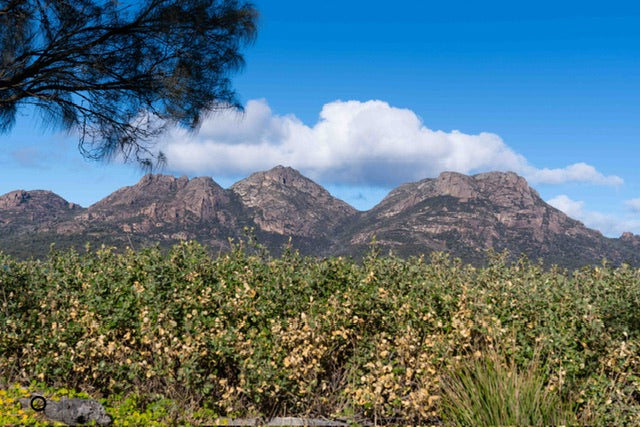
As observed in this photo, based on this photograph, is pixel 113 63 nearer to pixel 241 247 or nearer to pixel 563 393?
pixel 241 247

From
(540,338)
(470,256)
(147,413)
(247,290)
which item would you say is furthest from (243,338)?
(470,256)

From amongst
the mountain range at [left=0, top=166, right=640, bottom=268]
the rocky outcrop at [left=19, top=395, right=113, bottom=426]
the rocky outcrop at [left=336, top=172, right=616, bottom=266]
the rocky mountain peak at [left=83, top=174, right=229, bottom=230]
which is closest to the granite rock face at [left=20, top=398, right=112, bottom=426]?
the rocky outcrop at [left=19, top=395, right=113, bottom=426]

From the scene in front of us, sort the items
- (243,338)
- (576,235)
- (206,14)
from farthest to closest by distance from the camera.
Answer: (576,235) → (206,14) → (243,338)

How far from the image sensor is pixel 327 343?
5.47 m

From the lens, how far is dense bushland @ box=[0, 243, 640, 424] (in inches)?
190

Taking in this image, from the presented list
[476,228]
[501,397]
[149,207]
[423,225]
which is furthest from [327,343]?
[149,207]

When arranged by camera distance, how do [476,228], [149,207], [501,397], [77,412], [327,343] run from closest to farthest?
[501,397], [77,412], [327,343], [476,228], [149,207]

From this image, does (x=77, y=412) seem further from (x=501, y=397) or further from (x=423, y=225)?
(x=423, y=225)

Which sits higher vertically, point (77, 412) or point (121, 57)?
point (121, 57)

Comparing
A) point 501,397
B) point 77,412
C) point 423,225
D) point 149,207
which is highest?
point 149,207

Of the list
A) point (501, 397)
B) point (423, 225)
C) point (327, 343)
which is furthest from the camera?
point (423, 225)

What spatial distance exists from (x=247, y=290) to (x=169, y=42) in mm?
4687

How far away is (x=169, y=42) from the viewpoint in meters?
8.30

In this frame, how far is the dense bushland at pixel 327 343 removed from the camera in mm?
4832
